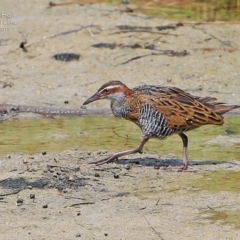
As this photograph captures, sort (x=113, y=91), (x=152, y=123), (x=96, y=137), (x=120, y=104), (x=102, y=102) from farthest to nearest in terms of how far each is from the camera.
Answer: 1. (x=102, y=102)
2. (x=96, y=137)
3. (x=113, y=91)
4. (x=120, y=104)
5. (x=152, y=123)

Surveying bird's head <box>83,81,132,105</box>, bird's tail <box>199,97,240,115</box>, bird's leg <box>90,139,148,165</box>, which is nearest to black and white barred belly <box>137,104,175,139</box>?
bird's leg <box>90,139,148,165</box>

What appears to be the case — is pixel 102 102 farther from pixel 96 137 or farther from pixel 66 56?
pixel 66 56

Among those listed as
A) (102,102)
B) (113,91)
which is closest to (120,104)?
(113,91)

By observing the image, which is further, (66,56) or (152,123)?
(66,56)

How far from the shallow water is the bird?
1.67 feet

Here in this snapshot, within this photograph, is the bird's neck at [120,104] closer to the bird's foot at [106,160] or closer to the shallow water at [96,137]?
the bird's foot at [106,160]

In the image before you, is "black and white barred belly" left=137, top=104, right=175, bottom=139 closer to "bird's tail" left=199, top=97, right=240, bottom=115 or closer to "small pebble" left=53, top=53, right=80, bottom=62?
"bird's tail" left=199, top=97, right=240, bottom=115

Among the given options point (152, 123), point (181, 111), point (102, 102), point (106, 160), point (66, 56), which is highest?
point (181, 111)

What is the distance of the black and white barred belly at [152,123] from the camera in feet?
32.5

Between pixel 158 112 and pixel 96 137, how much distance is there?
4.80 feet

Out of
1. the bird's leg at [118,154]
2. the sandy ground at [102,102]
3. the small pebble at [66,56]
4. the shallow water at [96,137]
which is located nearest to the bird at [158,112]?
the bird's leg at [118,154]

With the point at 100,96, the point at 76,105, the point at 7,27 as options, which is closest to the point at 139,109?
the point at 100,96

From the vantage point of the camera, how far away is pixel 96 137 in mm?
11234

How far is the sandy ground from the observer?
7961 millimetres
